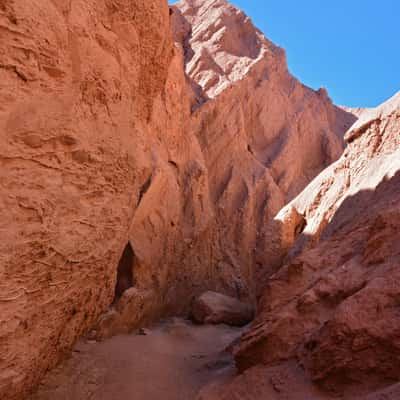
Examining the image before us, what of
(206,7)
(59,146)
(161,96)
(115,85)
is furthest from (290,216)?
(206,7)

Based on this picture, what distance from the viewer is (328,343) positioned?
244 cm

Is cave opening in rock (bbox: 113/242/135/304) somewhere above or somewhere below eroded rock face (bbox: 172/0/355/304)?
below

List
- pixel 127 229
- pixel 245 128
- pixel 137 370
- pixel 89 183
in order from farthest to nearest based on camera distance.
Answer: pixel 245 128
pixel 127 229
pixel 137 370
pixel 89 183

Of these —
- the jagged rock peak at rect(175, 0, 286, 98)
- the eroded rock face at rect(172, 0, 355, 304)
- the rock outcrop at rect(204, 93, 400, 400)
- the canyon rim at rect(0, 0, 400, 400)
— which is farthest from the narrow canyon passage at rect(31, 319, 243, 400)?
the jagged rock peak at rect(175, 0, 286, 98)

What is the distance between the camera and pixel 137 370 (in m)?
3.81

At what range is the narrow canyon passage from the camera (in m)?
3.25

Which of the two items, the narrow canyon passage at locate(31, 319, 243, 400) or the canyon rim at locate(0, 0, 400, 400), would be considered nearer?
the canyon rim at locate(0, 0, 400, 400)

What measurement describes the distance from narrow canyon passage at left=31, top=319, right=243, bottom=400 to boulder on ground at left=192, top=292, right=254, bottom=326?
1.59 meters

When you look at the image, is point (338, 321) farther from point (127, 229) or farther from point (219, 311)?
point (219, 311)

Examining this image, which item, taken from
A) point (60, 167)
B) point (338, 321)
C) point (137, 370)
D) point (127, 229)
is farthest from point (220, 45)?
point (338, 321)

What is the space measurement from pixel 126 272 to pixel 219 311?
240cm

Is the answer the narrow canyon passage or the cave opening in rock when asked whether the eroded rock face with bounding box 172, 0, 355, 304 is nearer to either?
the cave opening in rock

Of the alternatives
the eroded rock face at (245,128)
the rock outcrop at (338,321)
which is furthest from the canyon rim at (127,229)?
the eroded rock face at (245,128)

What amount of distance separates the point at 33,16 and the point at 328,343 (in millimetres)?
3314
